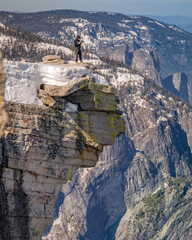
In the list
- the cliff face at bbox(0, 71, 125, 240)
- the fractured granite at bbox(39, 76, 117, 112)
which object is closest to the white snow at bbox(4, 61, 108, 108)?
the fractured granite at bbox(39, 76, 117, 112)

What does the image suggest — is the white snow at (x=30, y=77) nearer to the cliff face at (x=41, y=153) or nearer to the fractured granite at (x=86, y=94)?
the fractured granite at (x=86, y=94)

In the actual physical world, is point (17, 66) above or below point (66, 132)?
above

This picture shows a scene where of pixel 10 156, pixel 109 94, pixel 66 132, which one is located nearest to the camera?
pixel 10 156

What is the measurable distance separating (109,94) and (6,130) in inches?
356

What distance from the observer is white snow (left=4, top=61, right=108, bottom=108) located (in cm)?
3356

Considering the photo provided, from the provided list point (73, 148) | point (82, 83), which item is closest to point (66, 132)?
point (73, 148)

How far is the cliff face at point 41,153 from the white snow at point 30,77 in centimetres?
92

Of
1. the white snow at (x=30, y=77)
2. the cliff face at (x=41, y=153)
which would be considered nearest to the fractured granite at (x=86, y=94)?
the cliff face at (x=41, y=153)

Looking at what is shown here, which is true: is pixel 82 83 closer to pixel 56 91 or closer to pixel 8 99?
pixel 56 91

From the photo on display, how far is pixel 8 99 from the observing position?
3275 centimetres

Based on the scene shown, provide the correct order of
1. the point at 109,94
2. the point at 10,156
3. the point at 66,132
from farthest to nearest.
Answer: the point at 109,94
the point at 66,132
the point at 10,156

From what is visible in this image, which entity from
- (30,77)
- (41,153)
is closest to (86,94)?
(30,77)

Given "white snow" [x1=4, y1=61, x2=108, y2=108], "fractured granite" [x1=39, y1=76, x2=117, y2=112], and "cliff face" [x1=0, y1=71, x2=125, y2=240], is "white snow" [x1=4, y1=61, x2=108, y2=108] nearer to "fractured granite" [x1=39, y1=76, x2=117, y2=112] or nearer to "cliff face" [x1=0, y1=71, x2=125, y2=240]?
"fractured granite" [x1=39, y1=76, x2=117, y2=112]

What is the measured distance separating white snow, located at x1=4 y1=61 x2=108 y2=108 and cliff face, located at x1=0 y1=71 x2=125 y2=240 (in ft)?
3.02
